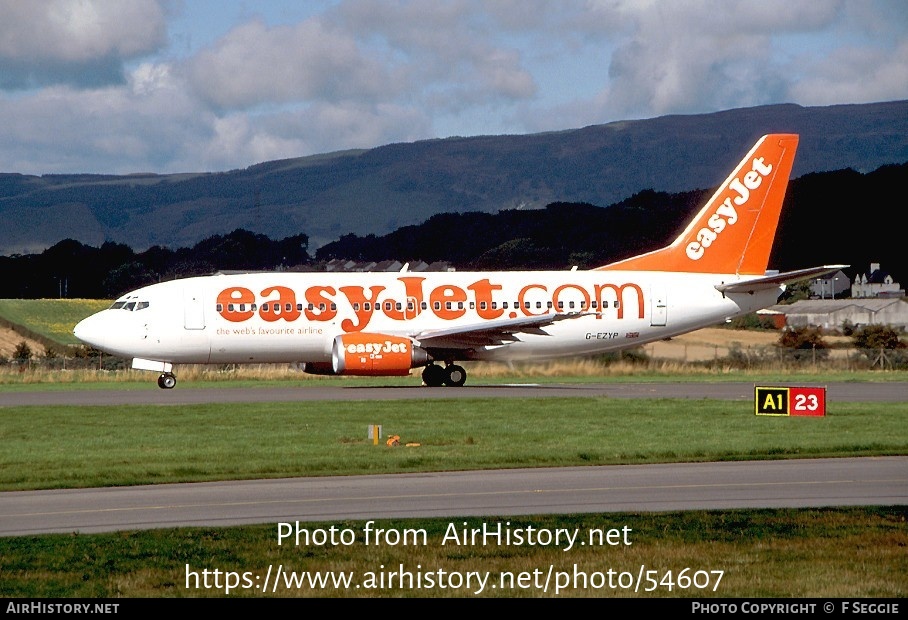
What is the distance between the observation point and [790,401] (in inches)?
1329

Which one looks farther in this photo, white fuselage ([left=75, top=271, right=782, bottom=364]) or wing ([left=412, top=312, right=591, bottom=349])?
white fuselage ([left=75, top=271, right=782, bottom=364])

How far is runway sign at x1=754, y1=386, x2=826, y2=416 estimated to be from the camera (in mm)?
33469

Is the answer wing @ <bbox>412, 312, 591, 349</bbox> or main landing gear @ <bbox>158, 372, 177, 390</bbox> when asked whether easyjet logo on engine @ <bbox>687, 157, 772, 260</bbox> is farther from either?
main landing gear @ <bbox>158, 372, 177, 390</bbox>

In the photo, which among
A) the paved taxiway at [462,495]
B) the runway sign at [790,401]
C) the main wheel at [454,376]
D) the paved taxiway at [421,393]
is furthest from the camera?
the main wheel at [454,376]

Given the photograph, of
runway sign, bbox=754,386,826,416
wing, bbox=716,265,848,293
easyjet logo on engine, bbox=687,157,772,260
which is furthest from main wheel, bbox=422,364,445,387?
runway sign, bbox=754,386,826,416

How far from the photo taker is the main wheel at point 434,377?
48188mm

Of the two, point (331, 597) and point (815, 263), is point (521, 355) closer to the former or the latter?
point (331, 597)

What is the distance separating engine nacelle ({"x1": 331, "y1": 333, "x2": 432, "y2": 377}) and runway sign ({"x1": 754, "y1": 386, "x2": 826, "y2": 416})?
1497cm

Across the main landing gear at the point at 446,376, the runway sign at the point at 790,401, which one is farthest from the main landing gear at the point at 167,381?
the runway sign at the point at 790,401

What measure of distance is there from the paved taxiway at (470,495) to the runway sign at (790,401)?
26.8ft

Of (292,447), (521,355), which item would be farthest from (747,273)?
(292,447)

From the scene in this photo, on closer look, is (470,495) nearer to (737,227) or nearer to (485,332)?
(485,332)

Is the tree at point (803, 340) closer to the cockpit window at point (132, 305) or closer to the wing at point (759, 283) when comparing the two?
the wing at point (759, 283)

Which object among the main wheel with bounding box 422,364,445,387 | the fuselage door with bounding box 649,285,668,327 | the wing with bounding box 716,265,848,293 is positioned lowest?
the main wheel with bounding box 422,364,445,387
